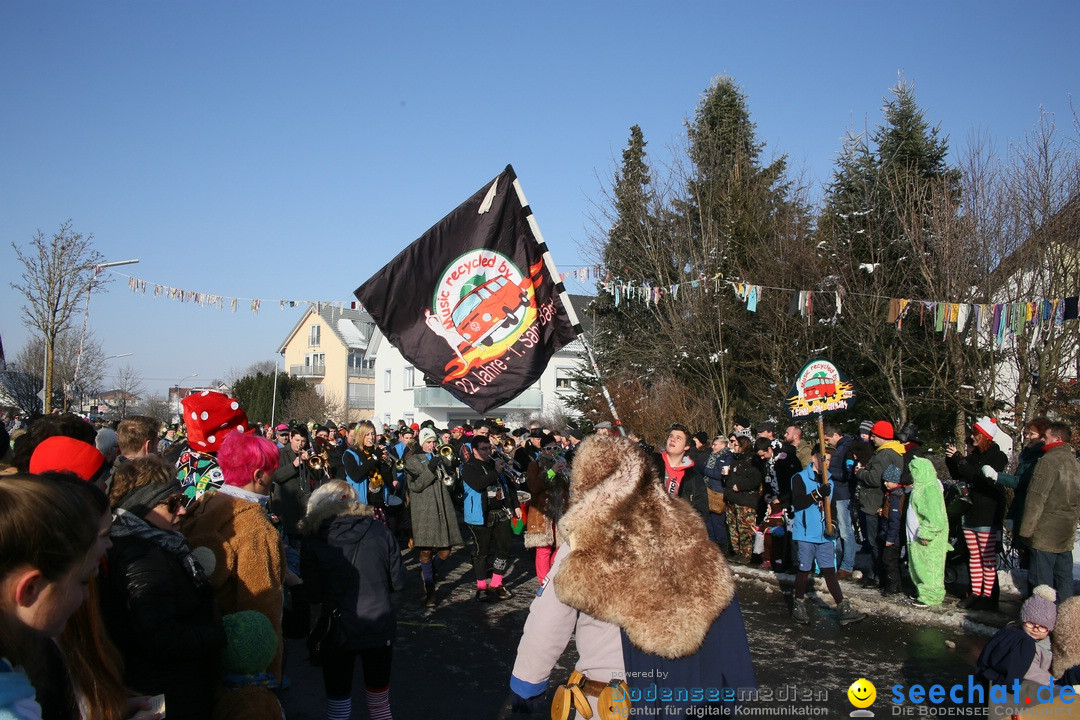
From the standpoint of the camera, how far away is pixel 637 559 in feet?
10.3

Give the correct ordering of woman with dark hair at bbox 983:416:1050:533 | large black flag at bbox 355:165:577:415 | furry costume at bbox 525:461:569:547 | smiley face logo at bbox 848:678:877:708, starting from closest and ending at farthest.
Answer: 1. smiley face logo at bbox 848:678:877:708
2. large black flag at bbox 355:165:577:415
3. woman with dark hair at bbox 983:416:1050:533
4. furry costume at bbox 525:461:569:547

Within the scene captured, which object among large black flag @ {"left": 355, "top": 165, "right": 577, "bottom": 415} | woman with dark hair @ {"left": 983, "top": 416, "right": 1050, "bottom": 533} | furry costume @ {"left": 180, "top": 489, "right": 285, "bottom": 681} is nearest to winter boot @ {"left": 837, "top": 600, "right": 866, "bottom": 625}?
woman with dark hair @ {"left": 983, "top": 416, "right": 1050, "bottom": 533}

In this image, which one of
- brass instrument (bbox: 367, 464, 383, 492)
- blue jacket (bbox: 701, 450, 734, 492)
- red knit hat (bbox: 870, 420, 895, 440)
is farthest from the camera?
blue jacket (bbox: 701, 450, 734, 492)

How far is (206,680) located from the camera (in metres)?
3.10

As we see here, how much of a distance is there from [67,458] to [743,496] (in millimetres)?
9324

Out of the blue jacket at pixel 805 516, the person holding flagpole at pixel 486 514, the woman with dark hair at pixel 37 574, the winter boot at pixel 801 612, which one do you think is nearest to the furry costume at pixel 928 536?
the blue jacket at pixel 805 516

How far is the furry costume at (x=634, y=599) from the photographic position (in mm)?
3070

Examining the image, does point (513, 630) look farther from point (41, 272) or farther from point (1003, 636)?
point (41, 272)

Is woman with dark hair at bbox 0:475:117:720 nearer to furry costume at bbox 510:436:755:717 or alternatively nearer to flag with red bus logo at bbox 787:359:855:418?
furry costume at bbox 510:436:755:717

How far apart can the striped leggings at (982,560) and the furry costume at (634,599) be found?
7016mm

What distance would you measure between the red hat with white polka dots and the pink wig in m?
1.60

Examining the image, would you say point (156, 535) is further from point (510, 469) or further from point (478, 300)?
point (510, 469)

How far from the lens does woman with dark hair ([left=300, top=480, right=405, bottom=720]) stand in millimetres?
4676

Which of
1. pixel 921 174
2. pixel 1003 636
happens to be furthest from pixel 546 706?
pixel 921 174
